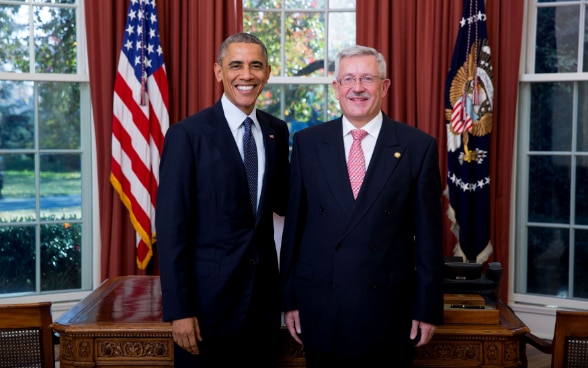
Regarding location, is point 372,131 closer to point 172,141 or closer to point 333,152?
point 333,152

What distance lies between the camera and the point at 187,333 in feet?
6.61

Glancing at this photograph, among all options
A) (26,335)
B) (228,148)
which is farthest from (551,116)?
(26,335)

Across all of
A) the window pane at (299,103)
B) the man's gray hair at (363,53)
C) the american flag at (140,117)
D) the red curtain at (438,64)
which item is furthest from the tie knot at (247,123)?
the window pane at (299,103)

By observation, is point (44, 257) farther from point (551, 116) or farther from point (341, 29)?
point (551, 116)

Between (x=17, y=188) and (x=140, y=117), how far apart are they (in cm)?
96

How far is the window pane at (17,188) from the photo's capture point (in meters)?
4.28

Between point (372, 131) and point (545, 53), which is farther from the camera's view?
point (545, 53)

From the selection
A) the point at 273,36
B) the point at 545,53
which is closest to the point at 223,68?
the point at 273,36

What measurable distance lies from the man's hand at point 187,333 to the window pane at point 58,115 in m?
2.72

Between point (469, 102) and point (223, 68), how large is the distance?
8.06 feet

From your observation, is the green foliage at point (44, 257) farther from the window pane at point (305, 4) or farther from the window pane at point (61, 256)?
the window pane at point (305, 4)

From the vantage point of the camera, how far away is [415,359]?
2295 millimetres

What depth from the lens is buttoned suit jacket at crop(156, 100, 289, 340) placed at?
2.01 meters

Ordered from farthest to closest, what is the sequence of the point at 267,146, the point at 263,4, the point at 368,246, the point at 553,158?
the point at 263,4
the point at 553,158
the point at 267,146
the point at 368,246
